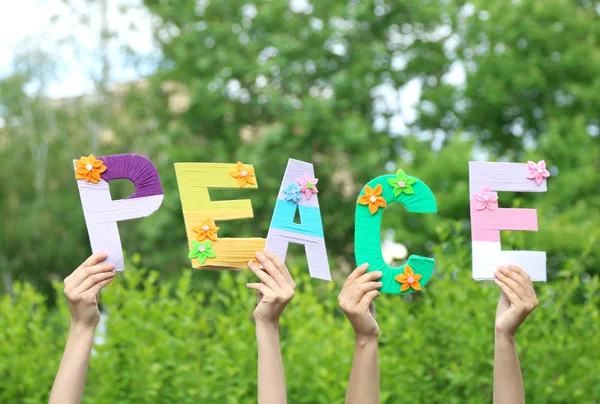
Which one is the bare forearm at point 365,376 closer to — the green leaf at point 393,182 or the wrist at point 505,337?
the wrist at point 505,337

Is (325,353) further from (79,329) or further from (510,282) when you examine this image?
(79,329)

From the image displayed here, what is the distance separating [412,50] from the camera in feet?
56.6

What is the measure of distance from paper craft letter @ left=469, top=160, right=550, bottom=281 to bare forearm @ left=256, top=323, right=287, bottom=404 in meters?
0.91

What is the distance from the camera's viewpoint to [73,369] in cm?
253

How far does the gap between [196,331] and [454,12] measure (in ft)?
44.1

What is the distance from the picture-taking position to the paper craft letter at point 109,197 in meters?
2.89

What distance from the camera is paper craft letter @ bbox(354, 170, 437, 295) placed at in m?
2.95

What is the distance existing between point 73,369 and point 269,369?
676 millimetres

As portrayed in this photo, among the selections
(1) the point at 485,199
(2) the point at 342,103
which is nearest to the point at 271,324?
(1) the point at 485,199

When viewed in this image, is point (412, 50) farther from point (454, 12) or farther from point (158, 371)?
point (158, 371)

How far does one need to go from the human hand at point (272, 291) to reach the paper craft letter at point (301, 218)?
0.24 metres

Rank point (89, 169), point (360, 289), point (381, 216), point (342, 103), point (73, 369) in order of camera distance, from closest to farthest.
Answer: point (73, 369) < point (360, 289) < point (89, 169) < point (381, 216) < point (342, 103)

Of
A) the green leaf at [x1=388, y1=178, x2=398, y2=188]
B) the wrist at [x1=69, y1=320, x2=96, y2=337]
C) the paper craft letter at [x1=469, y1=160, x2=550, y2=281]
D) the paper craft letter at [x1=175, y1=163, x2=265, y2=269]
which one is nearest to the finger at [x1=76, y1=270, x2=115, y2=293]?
the wrist at [x1=69, y1=320, x2=96, y2=337]

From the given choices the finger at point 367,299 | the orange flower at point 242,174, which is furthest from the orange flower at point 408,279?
the orange flower at point 242,174
